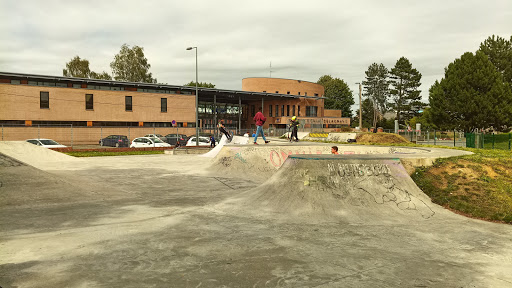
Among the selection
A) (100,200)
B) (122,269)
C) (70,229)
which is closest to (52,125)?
(100,200)

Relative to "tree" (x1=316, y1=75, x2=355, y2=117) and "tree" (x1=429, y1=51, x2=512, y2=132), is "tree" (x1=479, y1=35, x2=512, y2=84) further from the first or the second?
"tree" (x1=316, y1=75, x2=355, y2=117)

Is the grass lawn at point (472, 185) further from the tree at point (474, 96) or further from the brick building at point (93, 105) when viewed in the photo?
the tree at point (474, 96)

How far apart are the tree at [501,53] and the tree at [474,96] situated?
7.70 meters

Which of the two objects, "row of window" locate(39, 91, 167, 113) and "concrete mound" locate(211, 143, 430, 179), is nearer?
"concrete mound" locate(211, 143, 430, 179)

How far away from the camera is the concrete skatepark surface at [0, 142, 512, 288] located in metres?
4.83

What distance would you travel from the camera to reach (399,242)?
21.2ft

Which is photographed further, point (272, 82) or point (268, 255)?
point (272, 82)

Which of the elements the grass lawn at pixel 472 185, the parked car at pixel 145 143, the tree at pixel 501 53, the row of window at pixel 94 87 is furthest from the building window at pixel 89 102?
the tree at pixel 501 53

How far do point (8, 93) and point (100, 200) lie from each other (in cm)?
3634

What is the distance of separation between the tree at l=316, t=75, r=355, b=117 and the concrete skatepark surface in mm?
91558

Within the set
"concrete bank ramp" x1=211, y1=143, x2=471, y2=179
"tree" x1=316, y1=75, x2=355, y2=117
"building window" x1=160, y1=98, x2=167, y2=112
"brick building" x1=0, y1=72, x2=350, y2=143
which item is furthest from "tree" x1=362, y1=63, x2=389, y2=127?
"concrete bank ramp" x1=211, y1=143, x2=471, y2=179

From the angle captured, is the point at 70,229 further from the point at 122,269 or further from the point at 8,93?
the point at 8,93

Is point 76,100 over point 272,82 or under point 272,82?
under

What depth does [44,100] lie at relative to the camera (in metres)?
40.2
